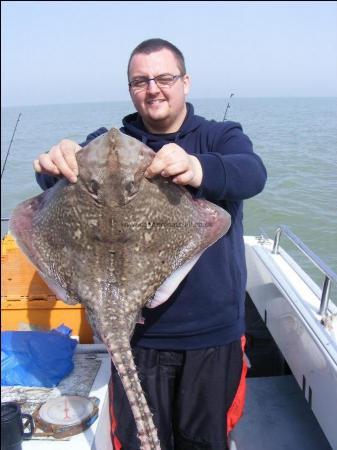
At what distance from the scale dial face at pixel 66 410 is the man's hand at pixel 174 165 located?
182 cm

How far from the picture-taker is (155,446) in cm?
202

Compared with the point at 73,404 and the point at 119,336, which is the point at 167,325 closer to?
the point at 119,336

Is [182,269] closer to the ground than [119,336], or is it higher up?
higher up

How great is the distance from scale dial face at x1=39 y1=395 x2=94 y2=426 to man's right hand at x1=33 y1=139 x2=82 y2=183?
171 centimetres

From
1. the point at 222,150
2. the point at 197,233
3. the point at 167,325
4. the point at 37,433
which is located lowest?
the point at 37,433

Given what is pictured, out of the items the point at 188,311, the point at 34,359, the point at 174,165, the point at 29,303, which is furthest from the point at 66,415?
the point at 174,165

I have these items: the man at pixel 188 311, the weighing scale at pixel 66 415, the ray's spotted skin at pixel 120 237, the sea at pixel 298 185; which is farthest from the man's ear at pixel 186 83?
the weighing scale at pixel 66 415

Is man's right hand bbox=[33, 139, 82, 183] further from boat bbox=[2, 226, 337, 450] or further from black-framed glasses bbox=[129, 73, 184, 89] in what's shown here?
boat bbox=[2, 226, 337, 450]

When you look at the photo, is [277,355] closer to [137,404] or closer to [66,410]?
[66,410]

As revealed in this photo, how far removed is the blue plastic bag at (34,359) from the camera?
3.60 meters

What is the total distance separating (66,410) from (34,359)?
0.69 metres

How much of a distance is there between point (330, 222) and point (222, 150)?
2.81m

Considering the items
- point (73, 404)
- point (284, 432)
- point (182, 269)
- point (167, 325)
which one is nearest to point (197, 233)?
point (182, 269)

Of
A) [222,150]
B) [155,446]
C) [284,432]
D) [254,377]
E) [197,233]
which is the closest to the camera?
[155,446]
